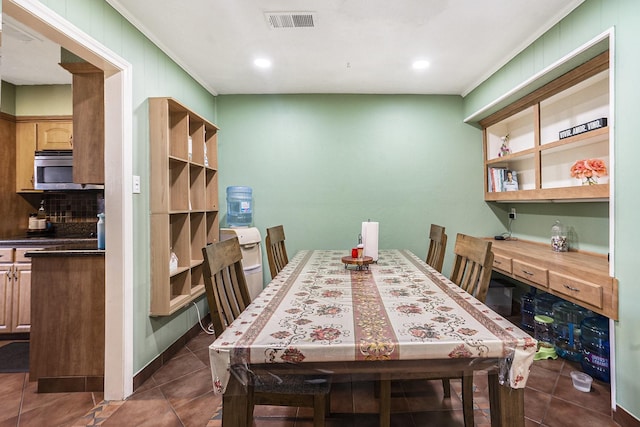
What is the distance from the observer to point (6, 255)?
291 centimetres

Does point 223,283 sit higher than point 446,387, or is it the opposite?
point 223,283

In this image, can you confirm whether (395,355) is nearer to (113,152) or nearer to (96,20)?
(113,152)

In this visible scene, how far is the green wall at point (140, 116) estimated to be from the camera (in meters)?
1.93

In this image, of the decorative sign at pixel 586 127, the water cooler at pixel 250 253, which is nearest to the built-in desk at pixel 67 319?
the water cooler at pixel 250 253

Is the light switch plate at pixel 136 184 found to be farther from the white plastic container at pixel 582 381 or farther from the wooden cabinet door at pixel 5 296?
the white plastic container at pixel 582 381

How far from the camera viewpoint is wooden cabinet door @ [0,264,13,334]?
2908 millimetres

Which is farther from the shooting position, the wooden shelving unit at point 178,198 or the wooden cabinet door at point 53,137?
the wooden cabinet door at point 53,137

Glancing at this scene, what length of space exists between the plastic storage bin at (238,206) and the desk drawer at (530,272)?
2.67 meters

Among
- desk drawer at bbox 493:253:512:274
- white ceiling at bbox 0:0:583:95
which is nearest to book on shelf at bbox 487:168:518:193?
desk drawer at bbox 493:253:512:274

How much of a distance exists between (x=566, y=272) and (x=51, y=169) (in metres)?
4.56

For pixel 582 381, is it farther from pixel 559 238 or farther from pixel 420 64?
pixel 420 64

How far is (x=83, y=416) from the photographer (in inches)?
73.9

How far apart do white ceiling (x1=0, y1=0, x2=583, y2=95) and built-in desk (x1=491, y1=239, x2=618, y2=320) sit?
168cm

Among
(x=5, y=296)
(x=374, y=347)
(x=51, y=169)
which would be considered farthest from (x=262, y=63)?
(x=5, y=296)
